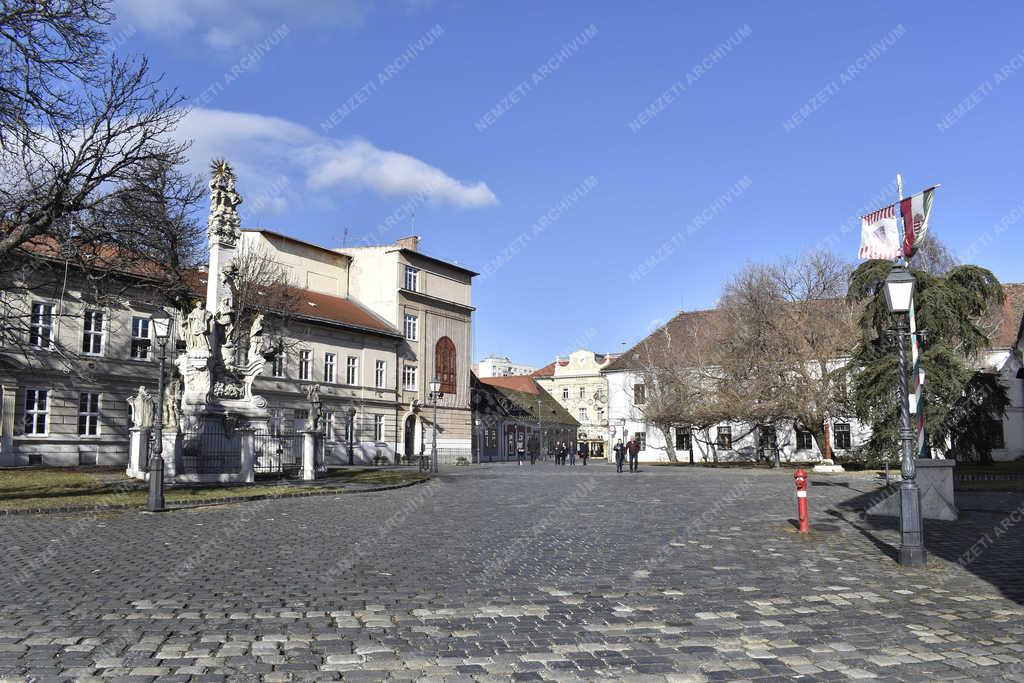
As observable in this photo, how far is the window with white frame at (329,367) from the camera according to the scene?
162ft

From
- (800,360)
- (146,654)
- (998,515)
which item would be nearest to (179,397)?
(146,654)

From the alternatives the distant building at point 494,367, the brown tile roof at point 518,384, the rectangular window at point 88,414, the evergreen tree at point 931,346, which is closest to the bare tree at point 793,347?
the evergreen tree at point 931,346

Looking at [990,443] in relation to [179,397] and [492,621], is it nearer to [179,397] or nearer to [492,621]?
[179,397]

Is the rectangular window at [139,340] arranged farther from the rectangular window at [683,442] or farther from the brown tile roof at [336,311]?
the rectangular window at [683,442]

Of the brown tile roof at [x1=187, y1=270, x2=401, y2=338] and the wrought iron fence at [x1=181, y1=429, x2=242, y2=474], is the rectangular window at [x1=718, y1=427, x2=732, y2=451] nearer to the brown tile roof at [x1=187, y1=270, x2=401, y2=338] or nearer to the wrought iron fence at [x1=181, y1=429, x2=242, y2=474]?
the brown tile roof at [x1=187, y1=270, x2=401, y2=338]

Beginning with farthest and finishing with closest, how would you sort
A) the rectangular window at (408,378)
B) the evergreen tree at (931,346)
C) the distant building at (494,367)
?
1. the distant building at (494,367)
2. the rectangular window at (408,378)
3. the evergreen tree at (931,346)

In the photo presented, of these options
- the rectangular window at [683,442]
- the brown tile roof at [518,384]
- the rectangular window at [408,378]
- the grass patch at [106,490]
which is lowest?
the grass patch at [106,490]

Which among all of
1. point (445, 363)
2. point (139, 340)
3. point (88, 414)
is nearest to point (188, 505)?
point (88, 414)

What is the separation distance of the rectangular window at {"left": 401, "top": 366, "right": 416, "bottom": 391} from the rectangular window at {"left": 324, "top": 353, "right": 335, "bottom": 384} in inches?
250

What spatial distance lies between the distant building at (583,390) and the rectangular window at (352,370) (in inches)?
1969

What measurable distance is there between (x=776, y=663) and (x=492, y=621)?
233 centimetres

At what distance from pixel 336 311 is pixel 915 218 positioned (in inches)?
1657

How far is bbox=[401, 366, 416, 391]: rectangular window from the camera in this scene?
2169 inches

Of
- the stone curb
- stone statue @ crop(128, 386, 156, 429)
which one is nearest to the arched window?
stone statue @ crop(128, 386, 156, 429)
